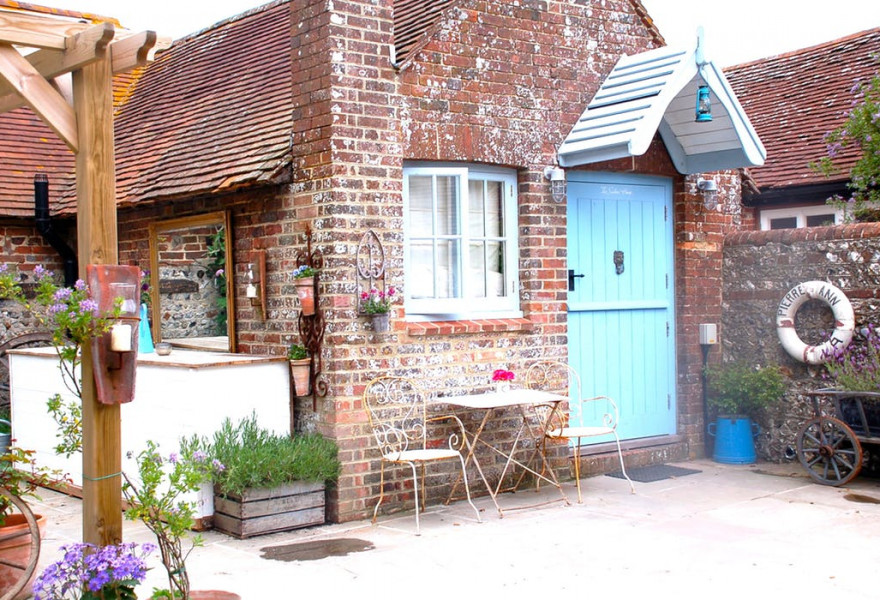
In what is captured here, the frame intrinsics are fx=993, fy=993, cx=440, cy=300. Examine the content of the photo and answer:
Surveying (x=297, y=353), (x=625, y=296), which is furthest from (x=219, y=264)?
(x=625, y=296)

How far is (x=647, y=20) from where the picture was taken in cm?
939

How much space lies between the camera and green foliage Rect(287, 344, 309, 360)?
7492 mm

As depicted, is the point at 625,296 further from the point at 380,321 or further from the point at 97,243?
the point at 97,243

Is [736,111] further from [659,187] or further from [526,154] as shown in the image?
[526,154]

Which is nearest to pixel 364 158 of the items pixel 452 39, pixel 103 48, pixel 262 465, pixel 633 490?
pixel 452 39

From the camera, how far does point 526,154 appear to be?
8352 millimetres

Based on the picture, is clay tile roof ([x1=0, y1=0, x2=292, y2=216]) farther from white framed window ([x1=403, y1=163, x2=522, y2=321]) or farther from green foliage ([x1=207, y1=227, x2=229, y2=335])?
white framed window ([x1=403, y1=163, x2=522, y2=321])

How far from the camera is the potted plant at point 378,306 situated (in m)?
7.33

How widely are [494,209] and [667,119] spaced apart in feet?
6.77

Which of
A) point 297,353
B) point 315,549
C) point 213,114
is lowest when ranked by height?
point 315,549

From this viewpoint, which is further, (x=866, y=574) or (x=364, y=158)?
(x=364, y=158)

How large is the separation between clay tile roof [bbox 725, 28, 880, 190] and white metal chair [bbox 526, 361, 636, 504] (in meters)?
4.84

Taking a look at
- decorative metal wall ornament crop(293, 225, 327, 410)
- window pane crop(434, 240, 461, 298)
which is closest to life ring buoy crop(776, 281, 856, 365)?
window pane crop(434, 240, 461, 298)

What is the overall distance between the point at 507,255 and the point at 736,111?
7.77ft
